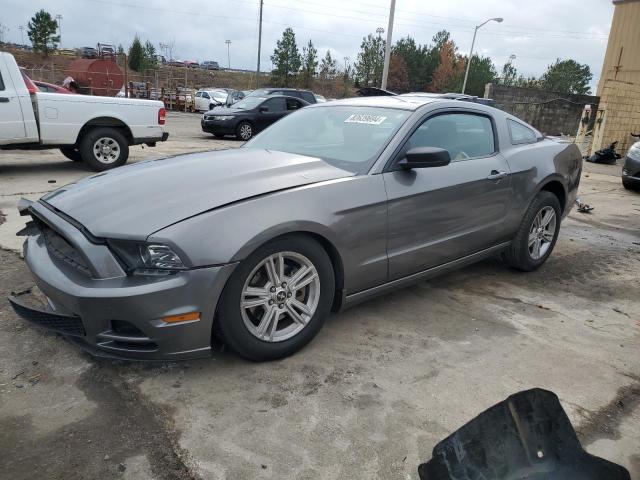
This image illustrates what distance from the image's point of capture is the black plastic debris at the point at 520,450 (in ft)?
5.07

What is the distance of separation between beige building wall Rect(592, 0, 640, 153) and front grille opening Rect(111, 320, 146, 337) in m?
16.0

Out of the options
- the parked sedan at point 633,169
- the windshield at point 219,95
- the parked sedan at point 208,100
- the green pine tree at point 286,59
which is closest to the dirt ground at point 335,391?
the parked sedan at point 633,169

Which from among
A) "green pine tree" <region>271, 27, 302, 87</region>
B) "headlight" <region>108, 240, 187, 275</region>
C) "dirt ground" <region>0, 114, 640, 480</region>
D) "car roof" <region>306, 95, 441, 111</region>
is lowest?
"dirt ground" <region>0, 114, 640, 480</region>

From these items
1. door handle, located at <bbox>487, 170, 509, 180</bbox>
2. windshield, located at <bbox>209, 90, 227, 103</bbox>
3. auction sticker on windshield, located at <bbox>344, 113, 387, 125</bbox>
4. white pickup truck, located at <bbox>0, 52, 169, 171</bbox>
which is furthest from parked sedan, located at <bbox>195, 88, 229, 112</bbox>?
door handle, located at <bbox>487, 170, 509, 180</bbox>

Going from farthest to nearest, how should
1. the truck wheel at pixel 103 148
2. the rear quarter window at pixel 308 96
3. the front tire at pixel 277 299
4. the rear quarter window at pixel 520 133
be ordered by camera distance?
the rear quarter window at pixel 308 96, the truck wheel at pixel 103 148, the rear quarter window at pixel 520 133, the front tire at pixel 277 299

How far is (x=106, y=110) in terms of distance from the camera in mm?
8477

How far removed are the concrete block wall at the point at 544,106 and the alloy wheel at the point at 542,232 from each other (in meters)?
16.6

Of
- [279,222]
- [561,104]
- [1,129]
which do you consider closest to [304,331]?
[279,222]

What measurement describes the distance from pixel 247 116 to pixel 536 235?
40.3ft

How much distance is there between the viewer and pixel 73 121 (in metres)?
8.20

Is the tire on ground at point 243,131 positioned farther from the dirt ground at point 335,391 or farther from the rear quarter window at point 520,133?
the dirt ground at point 335,391

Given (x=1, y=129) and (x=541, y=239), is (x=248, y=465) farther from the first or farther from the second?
(x=1, y=129)

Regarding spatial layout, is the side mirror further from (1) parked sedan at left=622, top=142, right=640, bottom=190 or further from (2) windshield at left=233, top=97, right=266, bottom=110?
(2) windshield at left=233, top=97, right=266, bottom=110

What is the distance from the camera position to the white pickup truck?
766cm
